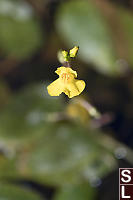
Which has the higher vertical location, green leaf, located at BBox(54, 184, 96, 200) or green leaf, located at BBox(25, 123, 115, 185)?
green leaf, located at BBox(25, 123, 115, 185)

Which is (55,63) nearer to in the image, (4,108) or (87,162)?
(4,108)

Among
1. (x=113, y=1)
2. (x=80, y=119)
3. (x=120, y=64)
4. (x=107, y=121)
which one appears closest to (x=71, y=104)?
(x=80, y=119)

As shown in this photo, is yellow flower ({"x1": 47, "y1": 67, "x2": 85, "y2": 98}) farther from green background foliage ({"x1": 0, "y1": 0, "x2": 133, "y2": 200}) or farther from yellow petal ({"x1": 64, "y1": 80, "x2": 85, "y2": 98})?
green background foliage ({"x1": 0, "y1": 0, "x2": 133, "y2": 200})

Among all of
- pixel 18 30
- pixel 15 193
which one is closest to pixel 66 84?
pixel 15 193

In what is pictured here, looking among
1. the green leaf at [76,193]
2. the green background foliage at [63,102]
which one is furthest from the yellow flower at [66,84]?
the green leaf at [76,193]

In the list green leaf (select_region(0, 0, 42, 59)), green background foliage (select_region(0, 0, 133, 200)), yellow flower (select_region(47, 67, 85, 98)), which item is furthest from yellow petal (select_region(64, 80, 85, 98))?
green leaf (select_region(0, 0, 42, 59))

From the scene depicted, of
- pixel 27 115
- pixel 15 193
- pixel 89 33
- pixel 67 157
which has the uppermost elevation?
pixel 89 33

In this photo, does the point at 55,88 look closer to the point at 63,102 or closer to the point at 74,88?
the point at 74,88
